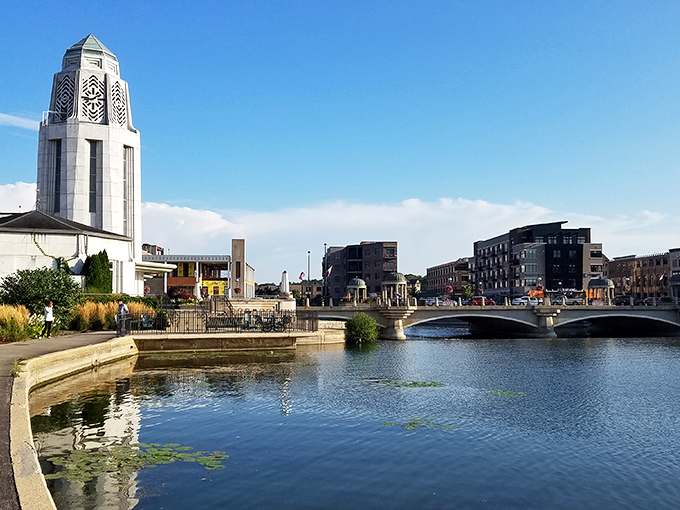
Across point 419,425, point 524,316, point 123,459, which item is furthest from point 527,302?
point 123,459

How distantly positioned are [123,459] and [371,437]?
22.8 feet

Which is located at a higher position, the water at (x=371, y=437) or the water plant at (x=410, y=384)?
the water at (x=371, y=437)

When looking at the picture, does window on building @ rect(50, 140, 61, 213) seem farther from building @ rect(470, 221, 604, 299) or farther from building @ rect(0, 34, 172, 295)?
building @ rect(470, 221, 604, 299)

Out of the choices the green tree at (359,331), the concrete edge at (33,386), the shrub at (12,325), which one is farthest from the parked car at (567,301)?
the shrub at (12,325)

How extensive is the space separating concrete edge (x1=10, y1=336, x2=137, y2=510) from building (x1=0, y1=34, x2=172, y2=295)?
103ft

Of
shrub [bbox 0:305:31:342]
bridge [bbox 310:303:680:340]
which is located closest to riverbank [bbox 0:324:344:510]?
shrub [bbox 0:305:31:342]

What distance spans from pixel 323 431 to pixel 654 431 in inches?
424

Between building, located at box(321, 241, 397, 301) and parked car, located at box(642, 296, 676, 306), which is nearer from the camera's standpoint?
parked car, located at box(642, 296, 676, 306)

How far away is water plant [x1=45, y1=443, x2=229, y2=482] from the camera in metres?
13.7

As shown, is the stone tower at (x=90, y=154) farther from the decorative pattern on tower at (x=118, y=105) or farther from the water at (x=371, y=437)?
the water at (x=371, y=437)

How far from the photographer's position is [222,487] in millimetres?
13164

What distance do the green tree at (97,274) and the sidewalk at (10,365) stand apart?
14.5 meters

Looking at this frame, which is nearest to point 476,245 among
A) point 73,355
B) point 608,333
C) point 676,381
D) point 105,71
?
point 608,333

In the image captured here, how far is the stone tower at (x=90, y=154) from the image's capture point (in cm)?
6800
